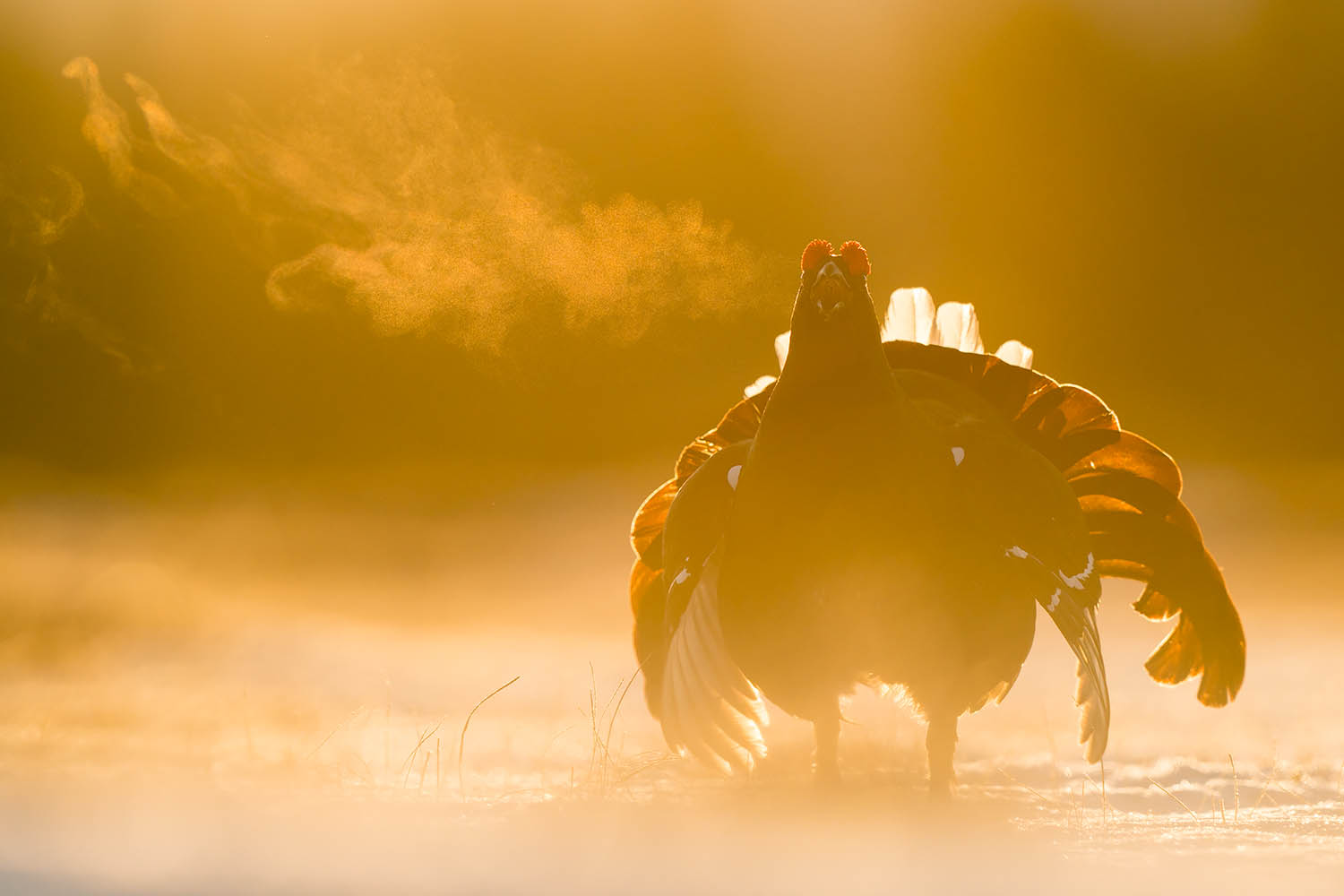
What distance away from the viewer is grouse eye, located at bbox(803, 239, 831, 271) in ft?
13.6

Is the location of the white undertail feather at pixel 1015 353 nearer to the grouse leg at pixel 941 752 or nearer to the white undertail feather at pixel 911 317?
the white undertail feather at pixel 911 317

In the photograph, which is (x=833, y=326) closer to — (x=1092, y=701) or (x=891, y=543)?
(x=891, y=543)

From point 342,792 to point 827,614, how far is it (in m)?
1.84

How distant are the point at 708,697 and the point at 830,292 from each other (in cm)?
157

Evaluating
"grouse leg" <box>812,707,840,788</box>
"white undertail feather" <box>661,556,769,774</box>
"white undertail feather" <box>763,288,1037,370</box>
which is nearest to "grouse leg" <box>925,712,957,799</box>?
"grouse leg" <box>812,707,840,788</box>

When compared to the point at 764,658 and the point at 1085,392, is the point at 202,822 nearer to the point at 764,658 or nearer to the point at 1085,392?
the point at 764,658

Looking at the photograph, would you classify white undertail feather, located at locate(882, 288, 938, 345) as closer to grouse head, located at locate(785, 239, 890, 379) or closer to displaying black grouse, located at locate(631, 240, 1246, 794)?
displaying black grouse, located at locate(631, 240, 1246, 794)

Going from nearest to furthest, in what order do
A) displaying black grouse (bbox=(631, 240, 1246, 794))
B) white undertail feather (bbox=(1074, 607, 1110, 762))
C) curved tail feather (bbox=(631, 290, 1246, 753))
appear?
displaying black grouse (bbox=(631, 240, 1246, 794))
white undertail feather (bbox=(1074, 607, 1110, 762))
curved tail feather (bbox=(631, 290, 1246, 753))

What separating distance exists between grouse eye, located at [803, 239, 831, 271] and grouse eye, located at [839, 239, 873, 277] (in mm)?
61

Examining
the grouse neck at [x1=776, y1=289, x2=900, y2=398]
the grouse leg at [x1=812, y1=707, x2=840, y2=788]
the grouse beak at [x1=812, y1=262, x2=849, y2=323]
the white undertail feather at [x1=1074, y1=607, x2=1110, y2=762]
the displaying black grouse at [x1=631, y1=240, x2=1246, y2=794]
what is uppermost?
the grouse beak at [x1=812, y1=262, x2=849, y2=323]

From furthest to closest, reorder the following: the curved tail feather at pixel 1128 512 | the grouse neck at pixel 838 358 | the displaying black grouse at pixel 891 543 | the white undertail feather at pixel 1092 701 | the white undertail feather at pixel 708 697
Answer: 1. the curved tail feather at pixel 1128 512
2. the white undertail feather at pixel 708 697
3. the white undertail feather at pixel 1092 701
4. the grouse neck at pixel 838 358
5. the displaying black grouse at pixel 891 543

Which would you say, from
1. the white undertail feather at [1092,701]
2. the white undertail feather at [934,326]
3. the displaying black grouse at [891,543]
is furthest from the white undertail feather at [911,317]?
the white undertail feather at [1092,701]

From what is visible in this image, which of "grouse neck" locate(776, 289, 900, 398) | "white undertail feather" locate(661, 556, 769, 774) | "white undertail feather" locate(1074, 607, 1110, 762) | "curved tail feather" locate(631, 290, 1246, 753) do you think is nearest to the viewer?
"grouse neck" locate(776, 289, 900, 398)

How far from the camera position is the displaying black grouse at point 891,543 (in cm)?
368
